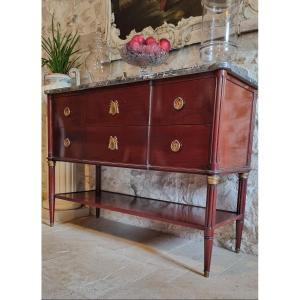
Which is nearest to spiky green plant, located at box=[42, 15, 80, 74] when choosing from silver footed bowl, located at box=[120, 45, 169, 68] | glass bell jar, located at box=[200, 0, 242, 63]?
silver footed bowl, located at box=[120, 45, 169, 68]

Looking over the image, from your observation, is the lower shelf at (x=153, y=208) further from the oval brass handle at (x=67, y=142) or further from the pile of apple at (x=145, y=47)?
the pile of apple at (x=145, y=47)

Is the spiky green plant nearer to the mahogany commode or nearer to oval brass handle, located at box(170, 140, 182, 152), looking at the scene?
the mahogany commode

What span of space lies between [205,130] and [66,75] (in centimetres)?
155

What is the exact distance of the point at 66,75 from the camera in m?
2.35

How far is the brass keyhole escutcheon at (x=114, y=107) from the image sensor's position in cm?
156

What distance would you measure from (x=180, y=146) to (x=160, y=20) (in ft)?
3.57

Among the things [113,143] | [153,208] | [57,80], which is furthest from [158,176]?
[57,80]

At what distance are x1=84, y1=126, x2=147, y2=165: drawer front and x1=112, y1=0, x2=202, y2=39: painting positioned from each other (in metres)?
0.87

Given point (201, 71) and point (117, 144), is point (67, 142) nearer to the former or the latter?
point (117, 144)

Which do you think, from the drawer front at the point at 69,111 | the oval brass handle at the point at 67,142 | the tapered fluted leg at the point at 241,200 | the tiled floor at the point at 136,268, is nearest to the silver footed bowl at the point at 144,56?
the drawer front at the point at 69,111

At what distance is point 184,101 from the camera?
4.27 feet

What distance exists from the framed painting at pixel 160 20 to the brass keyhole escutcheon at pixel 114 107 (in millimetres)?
634
